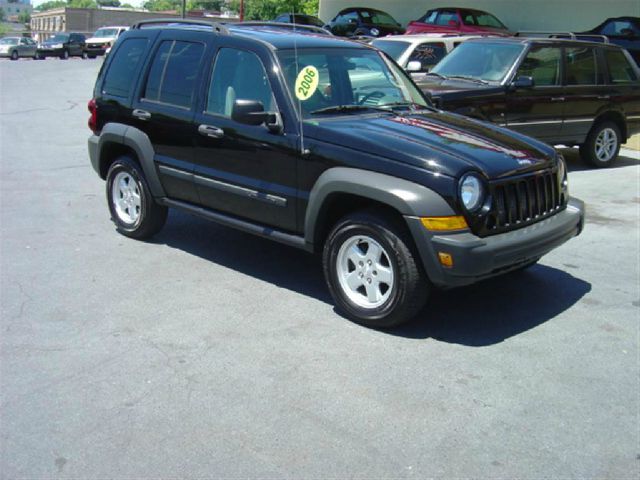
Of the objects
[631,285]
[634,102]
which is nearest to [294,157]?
[631,285]

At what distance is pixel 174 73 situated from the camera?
644 cm

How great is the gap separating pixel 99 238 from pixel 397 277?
3.42 meters

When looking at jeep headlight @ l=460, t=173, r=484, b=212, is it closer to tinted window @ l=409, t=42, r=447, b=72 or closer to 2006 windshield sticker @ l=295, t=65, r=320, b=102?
2006 windshield sticker @ l=295, t=65, r=320, b=102

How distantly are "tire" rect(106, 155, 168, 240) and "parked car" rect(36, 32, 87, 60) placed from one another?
38.0 meters

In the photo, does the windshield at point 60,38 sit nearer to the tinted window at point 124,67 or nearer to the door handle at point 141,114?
the tinted window at point 124,67

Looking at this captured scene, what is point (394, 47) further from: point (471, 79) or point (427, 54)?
point (471, 79)

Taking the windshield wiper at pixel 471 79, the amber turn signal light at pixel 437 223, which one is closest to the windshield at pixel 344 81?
the amber turn signal light at pixel 437 223

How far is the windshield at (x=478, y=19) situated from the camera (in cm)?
2342

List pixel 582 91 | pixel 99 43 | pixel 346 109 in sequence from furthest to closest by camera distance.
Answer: pixel 99 43 → pixel 582 91 → pixel 346 109

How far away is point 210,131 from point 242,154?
40cm

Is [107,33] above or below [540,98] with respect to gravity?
above

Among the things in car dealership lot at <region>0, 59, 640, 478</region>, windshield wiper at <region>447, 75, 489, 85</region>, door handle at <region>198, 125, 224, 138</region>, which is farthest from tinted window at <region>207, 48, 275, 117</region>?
windshield wiper at <region>447, 75, 489, 85</region>

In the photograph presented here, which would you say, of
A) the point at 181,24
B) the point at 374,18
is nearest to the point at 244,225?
the point at 181,24

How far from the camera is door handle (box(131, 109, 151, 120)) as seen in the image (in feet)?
21.7
